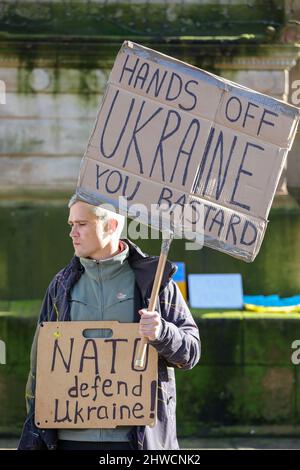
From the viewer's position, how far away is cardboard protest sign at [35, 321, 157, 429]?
476 centimetres

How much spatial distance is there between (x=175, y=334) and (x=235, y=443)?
4.39 metres

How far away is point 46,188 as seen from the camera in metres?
9.69

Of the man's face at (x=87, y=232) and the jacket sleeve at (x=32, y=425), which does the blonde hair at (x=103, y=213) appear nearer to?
the man's face at (x=87, y=232)

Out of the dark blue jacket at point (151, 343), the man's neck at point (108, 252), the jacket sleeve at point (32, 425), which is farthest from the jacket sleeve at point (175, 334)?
the jacket sleeve at point (32, 425)

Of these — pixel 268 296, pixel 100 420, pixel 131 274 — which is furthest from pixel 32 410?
pixel 268 296

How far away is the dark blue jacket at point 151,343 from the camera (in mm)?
4691

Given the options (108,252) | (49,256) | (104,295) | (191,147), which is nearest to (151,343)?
(104,295)

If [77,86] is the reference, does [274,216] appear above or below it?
below

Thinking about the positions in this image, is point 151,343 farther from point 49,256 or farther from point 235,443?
point 49,256

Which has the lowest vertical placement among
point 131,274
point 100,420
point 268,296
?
point 268,296

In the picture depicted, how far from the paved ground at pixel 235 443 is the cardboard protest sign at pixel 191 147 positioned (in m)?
4.16

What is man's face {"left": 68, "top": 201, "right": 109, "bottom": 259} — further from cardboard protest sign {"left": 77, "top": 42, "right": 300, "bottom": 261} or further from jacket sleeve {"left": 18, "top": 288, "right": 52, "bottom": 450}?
jacket sleeve {"left": 18, "top": 288, "right": 52, "bottom": 450}

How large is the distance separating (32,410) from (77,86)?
524cm
